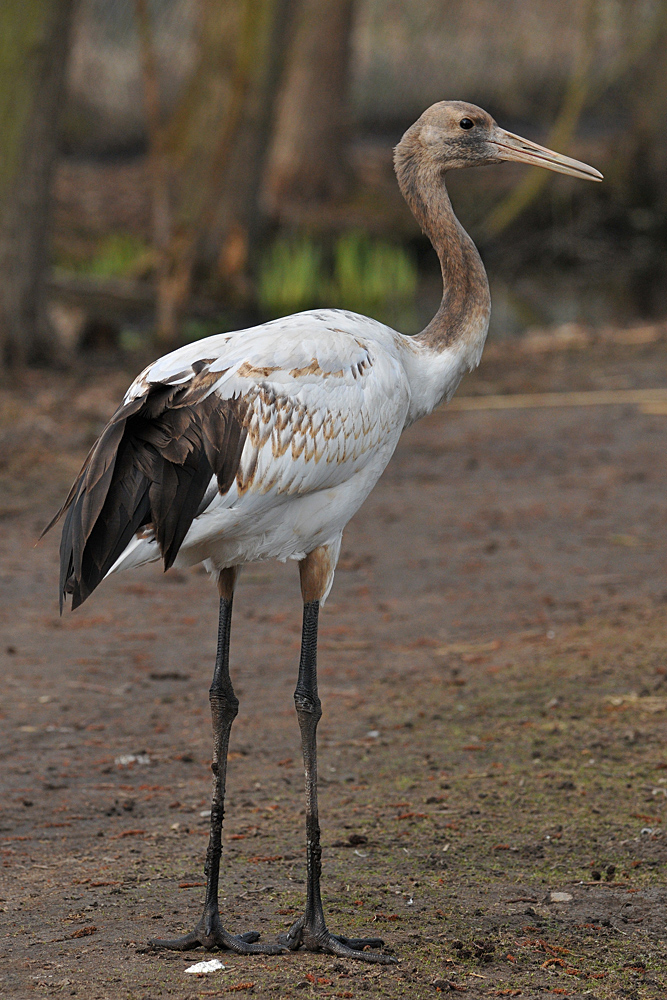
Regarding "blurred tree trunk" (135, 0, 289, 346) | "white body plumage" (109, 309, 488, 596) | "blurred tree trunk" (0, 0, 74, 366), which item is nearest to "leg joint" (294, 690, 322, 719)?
"white body plumage" (109, 309, 488, 596)

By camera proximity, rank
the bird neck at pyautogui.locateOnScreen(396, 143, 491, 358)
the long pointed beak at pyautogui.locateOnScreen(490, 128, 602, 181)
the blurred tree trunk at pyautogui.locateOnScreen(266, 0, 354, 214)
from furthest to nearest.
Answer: the blurred tree trunk at pyautogui.locateOnScreen(266, 0, 354, 214) < the long pointed beak at pyautogui.locateOnScreen(490, 128, 602, 181) < the bird neck at pyautogui.locateOnScreen(396, 143, 491, 358)

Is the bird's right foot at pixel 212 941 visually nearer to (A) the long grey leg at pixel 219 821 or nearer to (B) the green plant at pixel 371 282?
(A) the long grey leg at pixel 219 821

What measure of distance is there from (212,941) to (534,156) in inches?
117

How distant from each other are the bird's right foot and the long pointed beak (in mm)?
2853

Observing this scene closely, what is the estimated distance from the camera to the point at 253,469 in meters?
3.91

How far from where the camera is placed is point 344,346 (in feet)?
13.4

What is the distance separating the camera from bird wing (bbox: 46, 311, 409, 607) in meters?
3.70

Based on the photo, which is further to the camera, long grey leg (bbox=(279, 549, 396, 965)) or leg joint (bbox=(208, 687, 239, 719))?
leg joint (bbox=(208, 687, 239, 719))

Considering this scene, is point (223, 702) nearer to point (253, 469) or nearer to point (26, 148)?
point (253, 469)

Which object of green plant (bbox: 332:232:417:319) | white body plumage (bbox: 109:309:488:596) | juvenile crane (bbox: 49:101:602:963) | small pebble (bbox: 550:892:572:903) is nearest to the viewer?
juvenile crane (bbox: 49:101:602:963)

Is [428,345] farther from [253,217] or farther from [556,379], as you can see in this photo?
[253,217]

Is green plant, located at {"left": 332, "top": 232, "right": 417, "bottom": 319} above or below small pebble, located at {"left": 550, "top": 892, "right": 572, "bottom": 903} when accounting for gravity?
above

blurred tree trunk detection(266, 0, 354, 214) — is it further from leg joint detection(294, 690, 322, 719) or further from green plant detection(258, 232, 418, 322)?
leg joint detection(294, 690, 322, 719)

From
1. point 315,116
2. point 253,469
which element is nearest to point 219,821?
point 253,469
